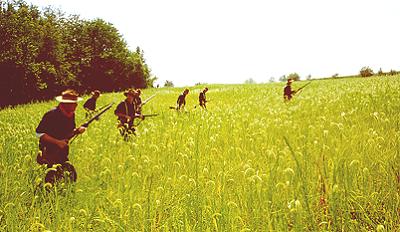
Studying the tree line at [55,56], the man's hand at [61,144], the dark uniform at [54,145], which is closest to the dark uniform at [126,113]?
the dark uniform at [54,145]

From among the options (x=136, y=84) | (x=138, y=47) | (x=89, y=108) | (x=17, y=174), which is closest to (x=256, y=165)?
(x=17, y=174)

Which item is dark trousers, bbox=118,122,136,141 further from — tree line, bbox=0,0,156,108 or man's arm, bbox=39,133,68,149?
tree line, bbox=0,0,156,108

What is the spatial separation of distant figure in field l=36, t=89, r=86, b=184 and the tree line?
31559 millimetres

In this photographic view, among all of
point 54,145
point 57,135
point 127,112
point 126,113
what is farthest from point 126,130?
point 54,145

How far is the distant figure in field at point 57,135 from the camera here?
6078mm

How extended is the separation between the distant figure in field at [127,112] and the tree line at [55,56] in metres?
27.7

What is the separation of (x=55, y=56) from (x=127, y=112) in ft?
117

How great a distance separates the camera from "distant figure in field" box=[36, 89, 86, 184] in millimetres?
6078

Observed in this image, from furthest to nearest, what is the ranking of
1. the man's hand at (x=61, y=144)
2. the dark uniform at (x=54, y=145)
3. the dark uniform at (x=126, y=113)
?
1. the dark uniform at (x=126, y=113)
2. the dark uniform at (x=54, y=145)
3. the man's hand at (x=61, y=144)

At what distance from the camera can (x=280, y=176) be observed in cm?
517

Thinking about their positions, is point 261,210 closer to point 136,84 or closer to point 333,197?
point 333,197

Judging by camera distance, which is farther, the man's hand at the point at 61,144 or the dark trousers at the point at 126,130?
the dark trousers at the point at 126,130

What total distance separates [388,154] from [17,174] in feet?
19.5

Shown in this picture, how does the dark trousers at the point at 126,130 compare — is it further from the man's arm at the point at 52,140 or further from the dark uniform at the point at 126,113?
the man's arm at the point at 52,140
